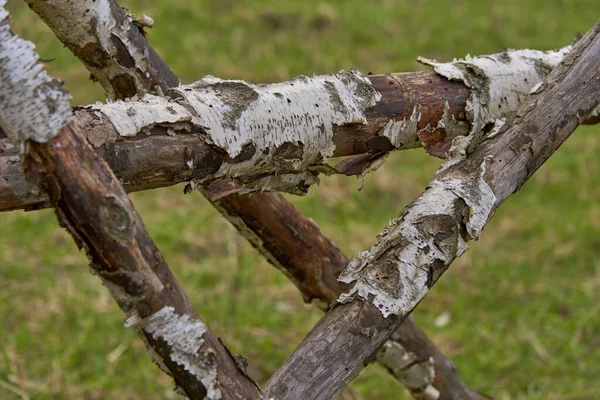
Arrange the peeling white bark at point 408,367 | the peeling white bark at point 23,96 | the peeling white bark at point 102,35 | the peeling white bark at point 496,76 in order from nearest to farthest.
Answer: the peeling white bark at point 23,96 < the peeling white bark at point 102,35 < the peeling white bark at point 496,76 < the peeling white bark at point 408,367

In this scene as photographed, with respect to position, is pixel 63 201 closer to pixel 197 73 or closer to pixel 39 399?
pixel 39 399

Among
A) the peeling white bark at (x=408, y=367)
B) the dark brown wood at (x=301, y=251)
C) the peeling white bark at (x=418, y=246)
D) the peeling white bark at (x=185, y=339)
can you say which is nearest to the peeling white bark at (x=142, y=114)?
the peeling white bark at (x=185, y=339)

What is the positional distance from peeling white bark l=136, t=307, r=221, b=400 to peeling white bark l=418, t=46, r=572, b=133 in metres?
0.78

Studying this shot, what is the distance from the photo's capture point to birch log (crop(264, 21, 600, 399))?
1.15m

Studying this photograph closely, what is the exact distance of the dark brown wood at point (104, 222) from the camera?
3.07 feet

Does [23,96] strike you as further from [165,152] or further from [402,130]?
[402,130]

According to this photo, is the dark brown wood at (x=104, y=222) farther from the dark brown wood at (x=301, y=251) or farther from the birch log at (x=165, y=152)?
the dark brown wood at (x=301, y=251)

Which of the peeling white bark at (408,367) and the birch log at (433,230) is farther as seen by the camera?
the peeling white bark at (408,367)

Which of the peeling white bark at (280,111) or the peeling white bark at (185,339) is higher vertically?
the peeling white bark at (280,111)

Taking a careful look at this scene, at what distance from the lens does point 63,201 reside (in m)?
0.94

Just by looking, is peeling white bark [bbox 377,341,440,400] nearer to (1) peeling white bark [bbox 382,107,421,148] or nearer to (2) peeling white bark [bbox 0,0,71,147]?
(1) peeling white bark [bbox 382,107,421,148]

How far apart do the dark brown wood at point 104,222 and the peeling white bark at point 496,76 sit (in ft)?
2.67

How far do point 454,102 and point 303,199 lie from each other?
277 cm

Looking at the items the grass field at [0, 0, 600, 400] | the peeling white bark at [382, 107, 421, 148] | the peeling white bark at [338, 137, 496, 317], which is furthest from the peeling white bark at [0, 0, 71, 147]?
the grass field at [0, 0, 600, 400]
